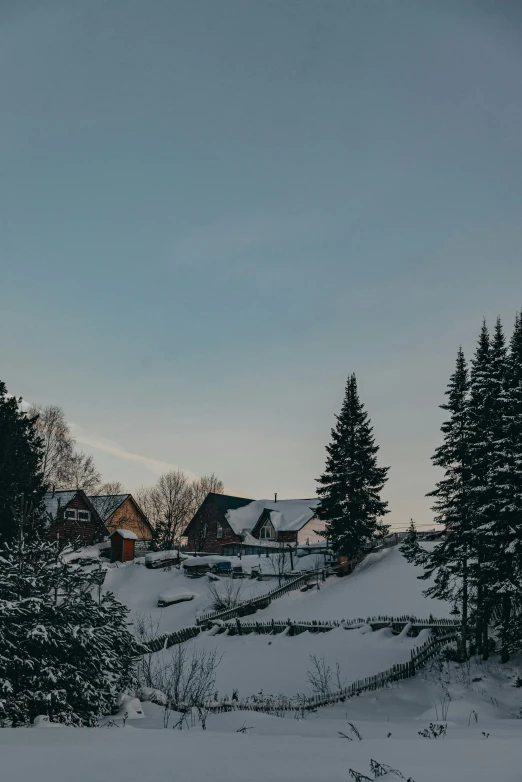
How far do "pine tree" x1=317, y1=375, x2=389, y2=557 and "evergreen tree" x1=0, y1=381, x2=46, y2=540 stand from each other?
21507 mm

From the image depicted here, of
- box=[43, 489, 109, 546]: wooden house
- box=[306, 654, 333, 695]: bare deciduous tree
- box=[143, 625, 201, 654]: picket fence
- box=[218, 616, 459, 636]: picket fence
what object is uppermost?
box=[43, 489, 109, 546]: wooden house

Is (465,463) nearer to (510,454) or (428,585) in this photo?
(510,454)

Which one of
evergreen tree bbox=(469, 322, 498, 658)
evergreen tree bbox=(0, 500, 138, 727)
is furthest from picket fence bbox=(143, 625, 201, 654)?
evergreen tree bbox=(0, 500, 138, 727)

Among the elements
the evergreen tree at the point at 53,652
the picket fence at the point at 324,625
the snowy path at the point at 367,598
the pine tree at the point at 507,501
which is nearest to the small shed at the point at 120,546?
the snowy path at the point at 367,598

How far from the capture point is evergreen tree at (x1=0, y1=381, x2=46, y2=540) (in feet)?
86.3

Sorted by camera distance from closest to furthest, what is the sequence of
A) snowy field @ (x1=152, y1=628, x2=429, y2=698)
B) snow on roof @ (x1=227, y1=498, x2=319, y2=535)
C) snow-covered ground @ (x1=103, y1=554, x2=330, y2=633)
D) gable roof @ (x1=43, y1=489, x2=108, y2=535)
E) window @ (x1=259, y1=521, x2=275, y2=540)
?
snowy field @ (x1=152, y1=628, x2=429, y2=698), snow-covered ground @ (x1=103, y1=554, x2=330, y2=633), gable roof @ (x1=43, y1=489, x2=108, y2=535), snow on roof @ (x1=227, y1=498, x2=319, y2=535), window @ (x1=259, y1=521, x2=275, y2=540)

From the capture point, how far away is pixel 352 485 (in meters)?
44.5

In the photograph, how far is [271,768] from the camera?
753 centimetres

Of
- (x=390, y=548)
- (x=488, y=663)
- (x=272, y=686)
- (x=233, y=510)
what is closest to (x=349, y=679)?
(x=272, y=686)

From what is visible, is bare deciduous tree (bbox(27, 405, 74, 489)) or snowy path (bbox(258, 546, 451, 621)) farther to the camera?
bare deciduous tree (bbox(27, 405, 74, 489))

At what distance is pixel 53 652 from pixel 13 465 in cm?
1594

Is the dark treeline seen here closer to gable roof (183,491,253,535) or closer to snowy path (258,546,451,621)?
snowy path (258,546,451,621)

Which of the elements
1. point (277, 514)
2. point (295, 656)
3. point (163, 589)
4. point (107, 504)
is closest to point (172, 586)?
point (163, 589)

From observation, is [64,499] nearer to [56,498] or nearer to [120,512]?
[56,498]
